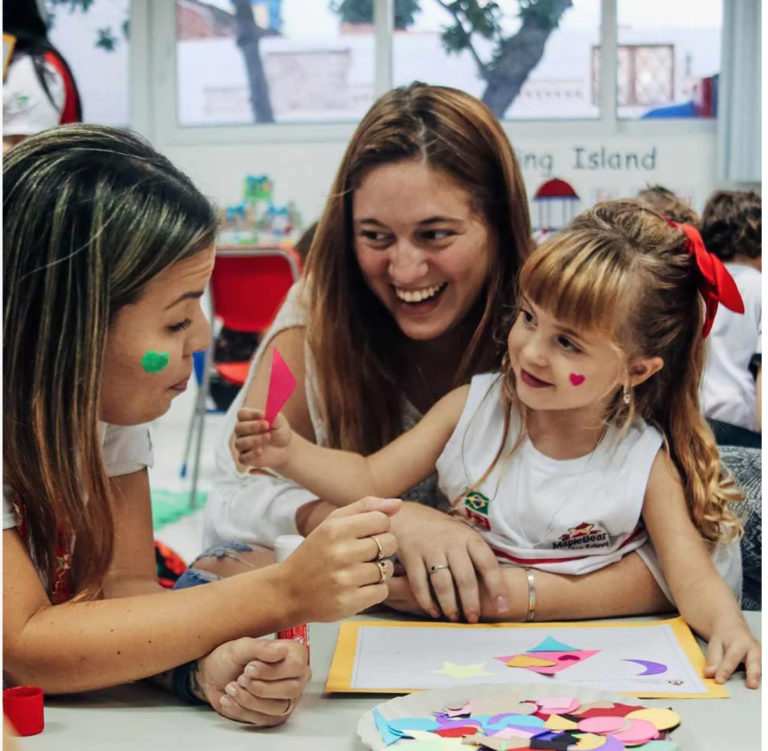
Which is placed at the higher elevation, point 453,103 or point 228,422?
point 453,103

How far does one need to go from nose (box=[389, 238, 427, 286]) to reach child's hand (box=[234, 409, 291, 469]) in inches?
11.7

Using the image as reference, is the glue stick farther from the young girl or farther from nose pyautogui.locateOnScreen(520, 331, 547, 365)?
nose pyautogui.locateOnScreen(520, 331, 547, 365)

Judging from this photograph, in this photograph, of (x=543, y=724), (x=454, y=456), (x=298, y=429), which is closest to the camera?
(x=543, y=724)

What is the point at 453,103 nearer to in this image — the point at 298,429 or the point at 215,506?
the point at 298,429

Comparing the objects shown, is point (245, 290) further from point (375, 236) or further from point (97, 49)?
point (97, 49)

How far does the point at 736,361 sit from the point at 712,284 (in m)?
1.51

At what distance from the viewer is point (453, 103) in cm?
158

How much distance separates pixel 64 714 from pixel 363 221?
83cm

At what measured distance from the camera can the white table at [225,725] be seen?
2.99 ft

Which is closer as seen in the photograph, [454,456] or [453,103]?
[454,456]

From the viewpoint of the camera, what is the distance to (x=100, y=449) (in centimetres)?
104

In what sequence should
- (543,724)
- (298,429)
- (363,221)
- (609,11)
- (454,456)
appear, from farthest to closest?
1. (609,11)
2. (298,429)
3. (363,221)
4. (454,456)
5. (543,724)

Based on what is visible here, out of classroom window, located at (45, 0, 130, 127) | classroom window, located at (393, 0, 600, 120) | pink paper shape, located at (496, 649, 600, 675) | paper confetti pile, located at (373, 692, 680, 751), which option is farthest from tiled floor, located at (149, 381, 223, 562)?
classroom window, located at (393, 0, 600, 120)

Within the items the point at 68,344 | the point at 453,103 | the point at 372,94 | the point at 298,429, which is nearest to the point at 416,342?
the point at 298,429
